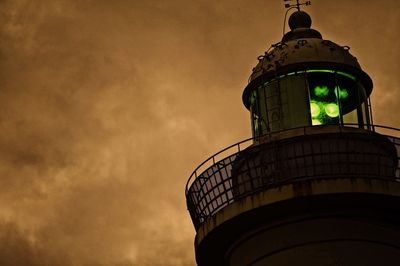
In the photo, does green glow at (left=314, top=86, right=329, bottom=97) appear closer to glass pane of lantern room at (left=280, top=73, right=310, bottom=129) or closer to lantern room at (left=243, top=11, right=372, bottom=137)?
lantern room at (left=243, top=11, right=372, bottom=137)

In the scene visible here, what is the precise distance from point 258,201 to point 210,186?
1.44 m

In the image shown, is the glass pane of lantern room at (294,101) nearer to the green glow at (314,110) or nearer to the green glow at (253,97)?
the green glow at (314,110)

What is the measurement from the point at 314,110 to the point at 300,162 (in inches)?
67.6

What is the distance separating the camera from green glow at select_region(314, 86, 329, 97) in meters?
24.4

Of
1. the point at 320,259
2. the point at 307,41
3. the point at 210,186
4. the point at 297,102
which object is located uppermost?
the point at 307,41

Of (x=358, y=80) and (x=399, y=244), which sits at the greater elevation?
(x=358, y=80)

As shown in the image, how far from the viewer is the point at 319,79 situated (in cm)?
2450

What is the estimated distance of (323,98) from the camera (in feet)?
80.0

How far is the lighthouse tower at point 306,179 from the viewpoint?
22.7 meters

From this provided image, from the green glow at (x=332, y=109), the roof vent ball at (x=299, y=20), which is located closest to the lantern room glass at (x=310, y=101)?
the green glow at (x=332, y=109)

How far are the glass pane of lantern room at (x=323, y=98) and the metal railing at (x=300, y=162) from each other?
1.72 ft

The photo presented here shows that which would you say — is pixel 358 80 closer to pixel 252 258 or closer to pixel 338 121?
pixel 338 121

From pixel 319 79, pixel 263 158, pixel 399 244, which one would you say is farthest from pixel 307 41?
pixel 399 244

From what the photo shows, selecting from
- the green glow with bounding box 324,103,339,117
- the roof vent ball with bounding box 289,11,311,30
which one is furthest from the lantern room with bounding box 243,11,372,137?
the roof vent ball with bounding box 289,11,311,30
